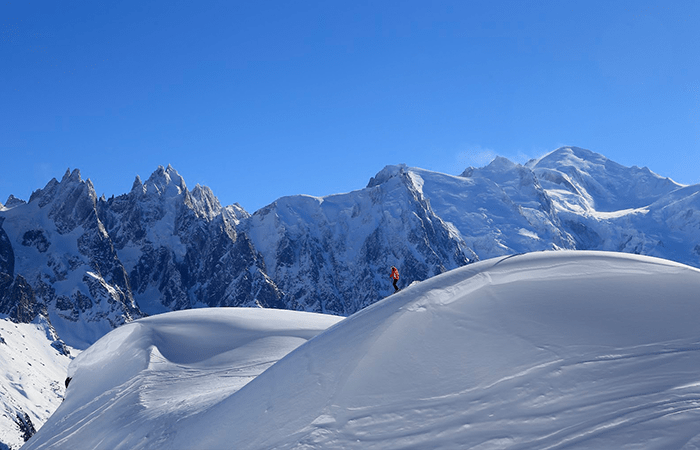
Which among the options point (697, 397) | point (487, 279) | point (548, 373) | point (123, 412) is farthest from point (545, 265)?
point (123, 412)

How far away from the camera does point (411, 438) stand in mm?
7207

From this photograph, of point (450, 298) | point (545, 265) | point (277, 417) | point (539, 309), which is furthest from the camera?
point (545, 265)

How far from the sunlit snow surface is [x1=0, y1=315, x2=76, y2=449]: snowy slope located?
13764 centimetres

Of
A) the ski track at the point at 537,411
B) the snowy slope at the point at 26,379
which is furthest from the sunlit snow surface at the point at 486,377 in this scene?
the snowy slope at the point at 26,379

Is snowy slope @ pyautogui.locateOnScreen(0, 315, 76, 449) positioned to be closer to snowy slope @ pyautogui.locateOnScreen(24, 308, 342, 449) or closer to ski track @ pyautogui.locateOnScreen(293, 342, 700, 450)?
snowy slope @ pyautogui.locateOnScreen(24, 308, 342, 449)

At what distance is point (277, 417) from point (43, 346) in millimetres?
217915

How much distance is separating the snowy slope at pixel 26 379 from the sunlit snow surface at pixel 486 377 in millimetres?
137640

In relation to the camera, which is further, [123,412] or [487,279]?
[123,412]

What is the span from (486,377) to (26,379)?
621 ft

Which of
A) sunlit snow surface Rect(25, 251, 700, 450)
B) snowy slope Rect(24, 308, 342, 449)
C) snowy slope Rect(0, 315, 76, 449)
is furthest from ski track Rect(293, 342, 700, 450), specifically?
snowy slope Rect(0, 315, 76, 449)

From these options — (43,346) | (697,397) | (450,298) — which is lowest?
(697,397)

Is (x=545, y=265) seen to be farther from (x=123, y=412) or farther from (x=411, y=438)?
(x=123, y=412)

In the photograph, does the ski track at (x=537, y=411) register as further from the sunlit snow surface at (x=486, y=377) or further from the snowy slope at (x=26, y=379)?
the snowy slope at (x=26, y=379)

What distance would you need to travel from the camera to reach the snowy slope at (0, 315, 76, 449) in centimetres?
13400
